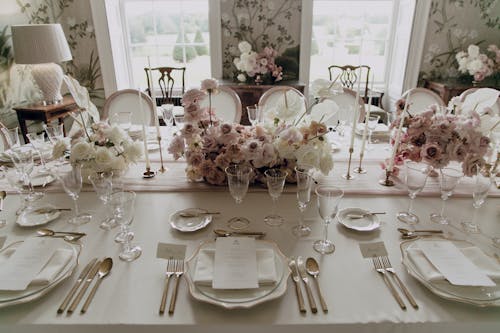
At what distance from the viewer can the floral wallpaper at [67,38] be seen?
2.68 metres

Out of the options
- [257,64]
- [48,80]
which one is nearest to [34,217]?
[48,80]

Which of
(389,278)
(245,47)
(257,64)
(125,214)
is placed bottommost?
(389,278)

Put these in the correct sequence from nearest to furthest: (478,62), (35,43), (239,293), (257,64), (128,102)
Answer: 1. (239,293)
2. (128,102)
3. (35,43)
4. (478,62)
5. (257,64)

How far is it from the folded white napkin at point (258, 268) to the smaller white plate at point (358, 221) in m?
0.31

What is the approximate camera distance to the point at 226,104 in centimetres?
231

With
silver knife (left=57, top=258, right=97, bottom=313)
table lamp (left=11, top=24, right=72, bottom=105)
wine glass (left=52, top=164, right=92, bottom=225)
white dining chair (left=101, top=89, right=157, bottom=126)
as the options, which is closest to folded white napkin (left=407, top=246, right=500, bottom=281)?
silver knife (left=57, top=258, right=97, bottom=313)

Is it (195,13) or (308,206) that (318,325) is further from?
(195,13)

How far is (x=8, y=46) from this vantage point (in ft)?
8.79

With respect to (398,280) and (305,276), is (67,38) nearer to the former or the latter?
(305,276)

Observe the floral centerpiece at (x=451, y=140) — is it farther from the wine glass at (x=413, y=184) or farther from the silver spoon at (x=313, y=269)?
the silver spoon at (x=313, y=269)

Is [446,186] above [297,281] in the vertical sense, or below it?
above

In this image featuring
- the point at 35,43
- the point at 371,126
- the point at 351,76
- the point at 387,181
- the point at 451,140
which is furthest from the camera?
the point at 351,76

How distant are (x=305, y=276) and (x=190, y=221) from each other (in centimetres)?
43

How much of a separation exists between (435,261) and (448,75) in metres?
3.31
